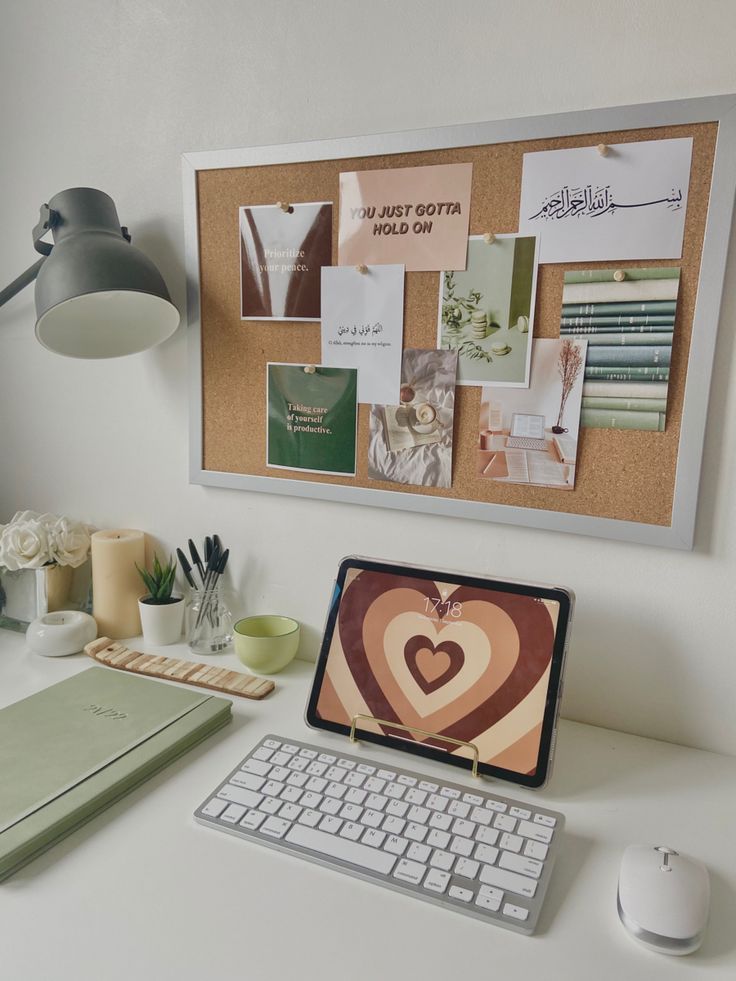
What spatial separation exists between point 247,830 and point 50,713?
33 centimetres

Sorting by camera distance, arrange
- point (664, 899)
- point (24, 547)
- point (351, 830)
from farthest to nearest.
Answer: point (24, 547) < point (351, 830) < point (664, 899)

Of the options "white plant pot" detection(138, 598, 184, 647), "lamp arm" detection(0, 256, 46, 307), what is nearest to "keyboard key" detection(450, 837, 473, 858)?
"white plant pot" detection(138, 598, 184, 647)

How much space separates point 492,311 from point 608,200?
0.17 m

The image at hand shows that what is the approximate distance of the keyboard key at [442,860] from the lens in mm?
631

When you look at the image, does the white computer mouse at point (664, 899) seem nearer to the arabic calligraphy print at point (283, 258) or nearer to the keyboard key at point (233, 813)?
the keyboard key at point (233, 813)

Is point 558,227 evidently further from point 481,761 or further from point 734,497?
point 481,761

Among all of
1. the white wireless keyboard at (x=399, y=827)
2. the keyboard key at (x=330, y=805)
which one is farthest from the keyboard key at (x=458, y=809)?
the keyboard key at (x=330, y=805)

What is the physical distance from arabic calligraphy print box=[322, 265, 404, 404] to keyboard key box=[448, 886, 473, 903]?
1.88 feet

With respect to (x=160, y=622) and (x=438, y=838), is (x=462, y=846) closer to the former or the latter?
(x=438, y=838)

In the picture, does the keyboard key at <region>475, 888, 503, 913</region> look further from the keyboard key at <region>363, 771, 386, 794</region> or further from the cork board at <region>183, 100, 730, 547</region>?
the cork board at <region>183, 100, 730, 547</region>

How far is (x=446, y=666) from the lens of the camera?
2.76ft

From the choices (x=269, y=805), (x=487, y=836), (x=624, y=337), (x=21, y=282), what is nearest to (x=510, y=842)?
(x=487, y=836)

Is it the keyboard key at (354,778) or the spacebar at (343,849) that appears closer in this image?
the spacebar at (343,849)

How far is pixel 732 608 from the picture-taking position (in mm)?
822
